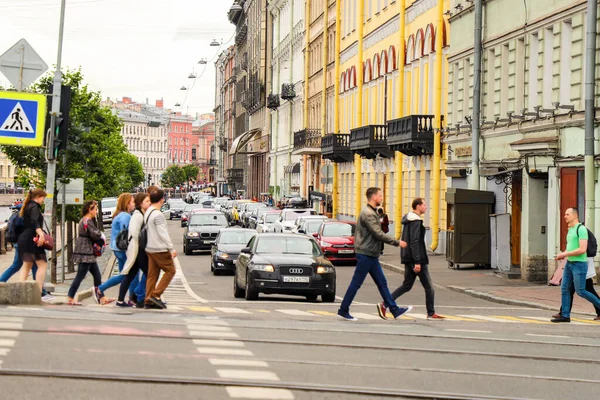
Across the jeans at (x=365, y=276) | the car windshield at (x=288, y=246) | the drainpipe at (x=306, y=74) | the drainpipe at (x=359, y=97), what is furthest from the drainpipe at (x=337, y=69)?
the jeans at (x=365, y=276)

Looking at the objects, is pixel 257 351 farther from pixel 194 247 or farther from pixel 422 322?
pixel 194 247

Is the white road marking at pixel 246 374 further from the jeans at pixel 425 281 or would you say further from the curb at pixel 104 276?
the curb at pixel 104 276

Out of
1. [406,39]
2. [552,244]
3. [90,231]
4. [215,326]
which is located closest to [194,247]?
[406,39]

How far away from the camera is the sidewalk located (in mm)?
23439

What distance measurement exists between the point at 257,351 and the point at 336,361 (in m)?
0.88

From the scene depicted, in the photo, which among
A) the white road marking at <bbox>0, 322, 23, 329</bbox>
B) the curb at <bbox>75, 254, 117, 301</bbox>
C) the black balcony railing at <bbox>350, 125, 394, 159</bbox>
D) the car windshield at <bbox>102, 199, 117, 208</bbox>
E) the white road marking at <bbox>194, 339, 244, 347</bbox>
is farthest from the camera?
the car windshield at <bbox>102, 199, 117, 208</bbox>

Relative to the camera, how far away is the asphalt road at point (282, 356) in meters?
9.91

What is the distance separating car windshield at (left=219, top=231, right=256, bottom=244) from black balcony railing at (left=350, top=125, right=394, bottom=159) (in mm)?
16840

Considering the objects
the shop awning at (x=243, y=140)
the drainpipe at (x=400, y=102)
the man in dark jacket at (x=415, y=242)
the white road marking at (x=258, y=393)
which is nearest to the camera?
the white road marking at (x=258, y=393)

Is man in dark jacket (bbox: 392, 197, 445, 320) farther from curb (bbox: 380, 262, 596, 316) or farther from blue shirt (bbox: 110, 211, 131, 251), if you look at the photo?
curb (bbox: 380, 262, 596, 316)

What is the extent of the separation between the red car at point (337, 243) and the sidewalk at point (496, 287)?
1.49 m

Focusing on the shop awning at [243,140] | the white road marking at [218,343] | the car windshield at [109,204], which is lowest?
the white road marking at [218,343]

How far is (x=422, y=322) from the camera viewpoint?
1761 cm

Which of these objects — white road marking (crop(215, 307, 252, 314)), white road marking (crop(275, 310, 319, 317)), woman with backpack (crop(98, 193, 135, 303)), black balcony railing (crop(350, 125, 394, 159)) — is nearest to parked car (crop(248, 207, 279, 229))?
black balcony railing (crop(350, 125, 394, 159))
